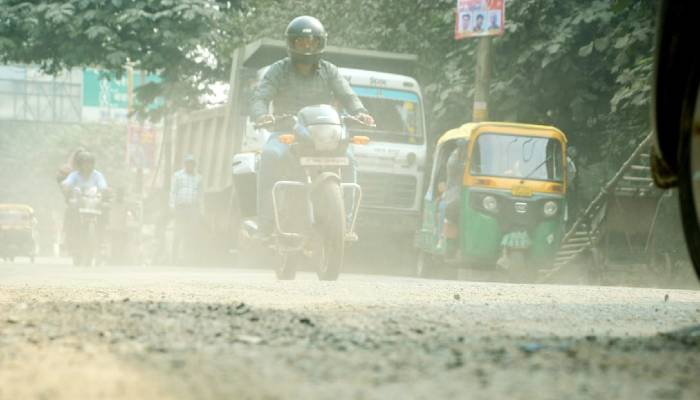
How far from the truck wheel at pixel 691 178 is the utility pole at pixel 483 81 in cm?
1317

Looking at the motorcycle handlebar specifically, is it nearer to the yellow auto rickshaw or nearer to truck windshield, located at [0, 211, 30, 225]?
the yellow auto rickshaw

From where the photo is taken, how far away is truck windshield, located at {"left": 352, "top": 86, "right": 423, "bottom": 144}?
65.6ft

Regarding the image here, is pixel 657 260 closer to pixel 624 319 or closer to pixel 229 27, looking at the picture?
pixel 624 319

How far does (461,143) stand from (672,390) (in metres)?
13.7

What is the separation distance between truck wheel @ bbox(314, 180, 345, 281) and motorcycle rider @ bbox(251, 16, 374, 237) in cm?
58

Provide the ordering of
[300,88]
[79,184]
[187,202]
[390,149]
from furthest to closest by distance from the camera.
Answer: [187,202]
[390,149]
[79,184]
[300,88]

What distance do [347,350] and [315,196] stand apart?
642cm

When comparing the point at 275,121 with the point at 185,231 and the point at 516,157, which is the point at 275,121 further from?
the point at 185,231

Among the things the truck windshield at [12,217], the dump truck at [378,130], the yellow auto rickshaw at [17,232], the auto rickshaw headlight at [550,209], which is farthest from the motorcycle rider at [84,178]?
the truck windshield at [12,217]

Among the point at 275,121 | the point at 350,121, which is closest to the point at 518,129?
the point at 350,121

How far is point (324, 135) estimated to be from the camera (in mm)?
10914

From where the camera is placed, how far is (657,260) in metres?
16.6

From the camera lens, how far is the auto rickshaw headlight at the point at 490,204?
55.6 ft

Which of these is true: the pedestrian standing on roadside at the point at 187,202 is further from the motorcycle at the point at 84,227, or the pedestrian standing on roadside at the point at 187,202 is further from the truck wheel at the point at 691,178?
the truck wheel at the point at 691,178
